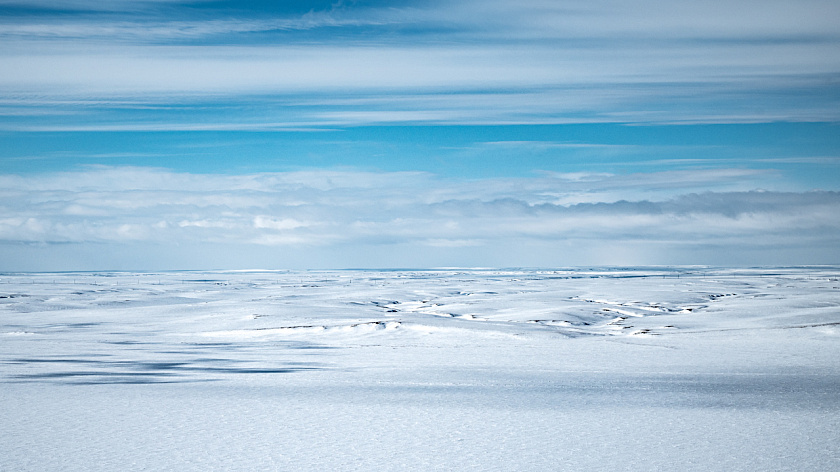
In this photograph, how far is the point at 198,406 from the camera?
10.4 m

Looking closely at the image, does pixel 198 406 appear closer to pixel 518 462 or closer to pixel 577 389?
pixel 518 462

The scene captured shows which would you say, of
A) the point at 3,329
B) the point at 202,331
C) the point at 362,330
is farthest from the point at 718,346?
the point at 3,329

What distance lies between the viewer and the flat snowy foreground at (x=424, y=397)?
300 inches

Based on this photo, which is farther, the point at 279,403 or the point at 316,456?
the point at 279,403

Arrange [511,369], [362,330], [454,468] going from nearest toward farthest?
[454,468] < [511,369] < [362,330]

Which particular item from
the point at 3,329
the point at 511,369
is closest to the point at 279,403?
the point at 511,369

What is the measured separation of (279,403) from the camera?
1061cm

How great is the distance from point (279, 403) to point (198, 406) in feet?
3.64

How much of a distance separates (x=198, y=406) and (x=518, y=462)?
16.5 ft

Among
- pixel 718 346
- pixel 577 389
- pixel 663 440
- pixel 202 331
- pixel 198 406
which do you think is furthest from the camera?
pixel 202 331

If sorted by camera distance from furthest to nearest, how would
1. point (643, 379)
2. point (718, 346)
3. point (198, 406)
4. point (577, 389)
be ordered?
point (718, 346) < point (643, 379) < point (577, 389) < point (198, 406)

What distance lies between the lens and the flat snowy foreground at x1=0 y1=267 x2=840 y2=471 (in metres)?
7.63

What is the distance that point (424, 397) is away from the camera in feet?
36.3

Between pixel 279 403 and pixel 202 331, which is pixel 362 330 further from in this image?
pixel 279 403
